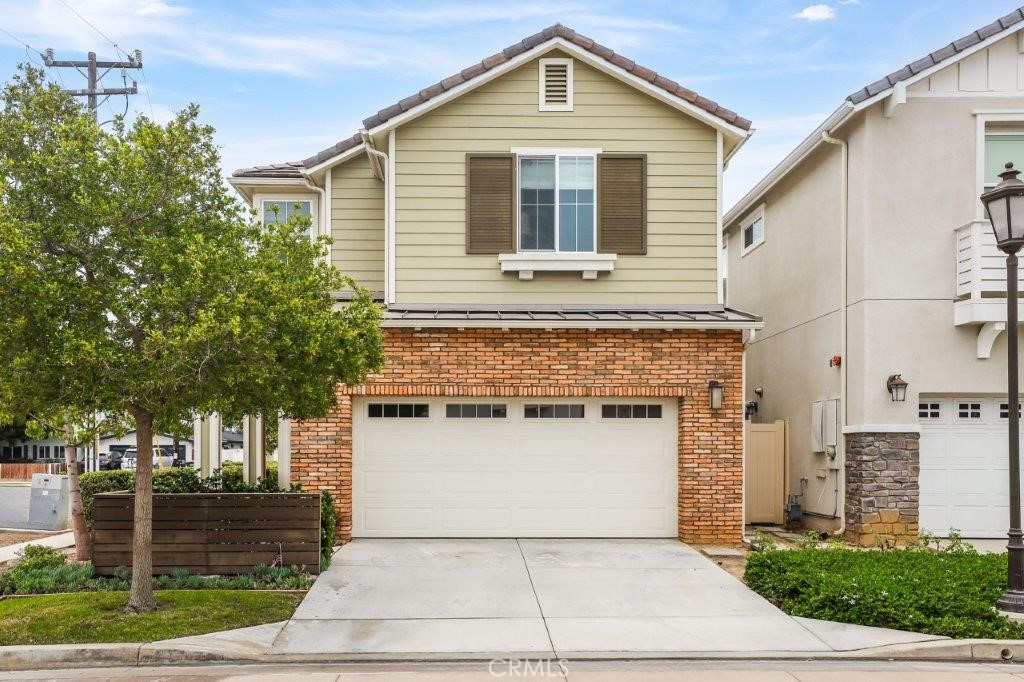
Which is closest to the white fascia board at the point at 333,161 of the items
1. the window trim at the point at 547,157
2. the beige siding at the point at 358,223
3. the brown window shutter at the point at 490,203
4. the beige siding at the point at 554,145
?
the beige siding at the point at 358,223

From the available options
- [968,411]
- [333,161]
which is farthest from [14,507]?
[968,411]

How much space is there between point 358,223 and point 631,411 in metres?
5.52

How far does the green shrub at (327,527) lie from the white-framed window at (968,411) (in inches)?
380

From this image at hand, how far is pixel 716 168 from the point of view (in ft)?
47.5

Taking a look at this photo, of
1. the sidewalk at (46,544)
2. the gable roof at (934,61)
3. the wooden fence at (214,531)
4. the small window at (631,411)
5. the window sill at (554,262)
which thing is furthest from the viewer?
the small window at (631,411)

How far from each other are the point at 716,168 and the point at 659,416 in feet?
13.0

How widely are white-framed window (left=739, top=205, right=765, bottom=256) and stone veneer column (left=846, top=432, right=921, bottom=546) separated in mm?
6349

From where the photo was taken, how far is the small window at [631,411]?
46.6ft

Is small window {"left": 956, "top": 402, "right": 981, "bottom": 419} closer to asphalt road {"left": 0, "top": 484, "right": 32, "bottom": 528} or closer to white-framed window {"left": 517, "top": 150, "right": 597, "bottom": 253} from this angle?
white-framed window {"left": 517, "top": 150, "right": 597, "bottom": 253}

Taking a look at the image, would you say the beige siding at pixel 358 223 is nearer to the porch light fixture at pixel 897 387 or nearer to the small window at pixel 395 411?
the small window at pixel 395 411

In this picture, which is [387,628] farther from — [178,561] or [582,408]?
[582,408]

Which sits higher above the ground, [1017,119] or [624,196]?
[1017,119]

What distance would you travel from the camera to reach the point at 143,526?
967 centimetres

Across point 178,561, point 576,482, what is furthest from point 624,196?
point 178,561
